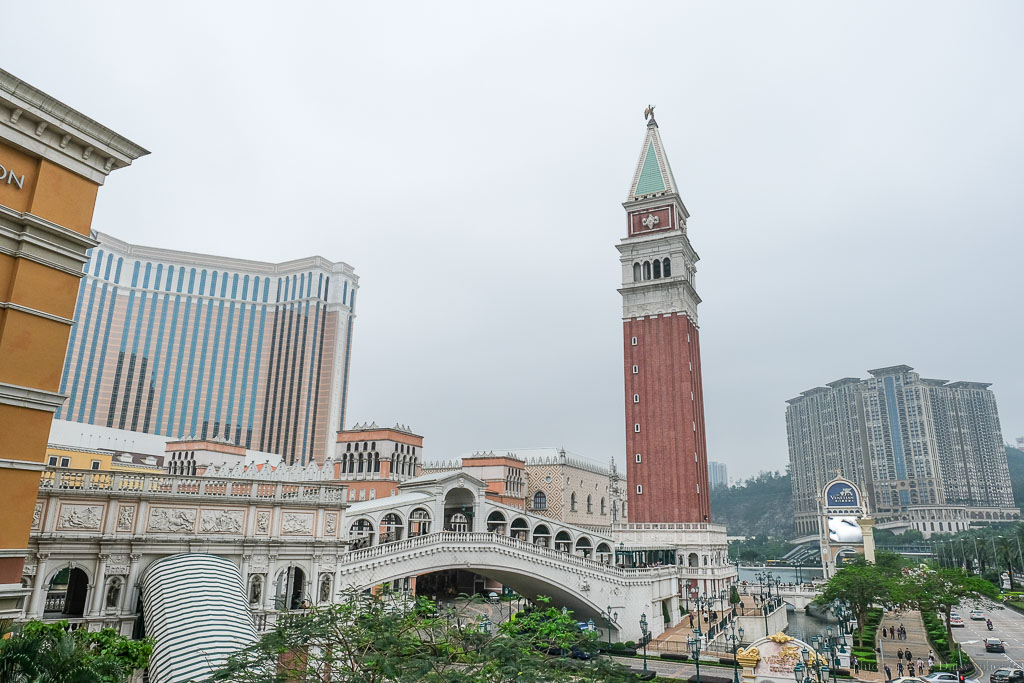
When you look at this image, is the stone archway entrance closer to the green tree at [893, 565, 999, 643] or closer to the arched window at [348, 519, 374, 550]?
the arched window at [348, 519, 374, 550]

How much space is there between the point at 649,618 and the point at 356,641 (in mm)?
43195

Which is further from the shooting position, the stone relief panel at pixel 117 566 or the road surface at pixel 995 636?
the road surface at pixel 995 636

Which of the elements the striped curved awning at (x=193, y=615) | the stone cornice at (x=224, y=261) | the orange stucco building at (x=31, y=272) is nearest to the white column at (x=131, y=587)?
the striped curved awning at (x=193, y=615)

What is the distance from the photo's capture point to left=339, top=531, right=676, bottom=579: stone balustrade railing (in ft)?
114

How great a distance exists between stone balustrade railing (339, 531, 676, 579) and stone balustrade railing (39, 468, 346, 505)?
7339 millimetres

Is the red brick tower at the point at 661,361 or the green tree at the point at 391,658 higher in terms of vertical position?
the red brick tower at the point at 661,361

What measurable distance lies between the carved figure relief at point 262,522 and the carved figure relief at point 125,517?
3.83m

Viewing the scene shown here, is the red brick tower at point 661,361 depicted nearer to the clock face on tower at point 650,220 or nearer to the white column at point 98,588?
the clock face on tower at point 650,220

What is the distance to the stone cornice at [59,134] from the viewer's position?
43.3ft

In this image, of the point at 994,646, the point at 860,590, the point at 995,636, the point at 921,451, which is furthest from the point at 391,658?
the point at 921,451

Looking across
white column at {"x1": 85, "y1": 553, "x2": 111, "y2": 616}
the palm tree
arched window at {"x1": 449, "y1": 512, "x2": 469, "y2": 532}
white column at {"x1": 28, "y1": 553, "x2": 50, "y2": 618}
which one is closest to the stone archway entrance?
arched window at {"x1": 449, "y1": 512, "x2": 469, "y2": 532}

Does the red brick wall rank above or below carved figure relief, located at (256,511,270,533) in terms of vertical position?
above

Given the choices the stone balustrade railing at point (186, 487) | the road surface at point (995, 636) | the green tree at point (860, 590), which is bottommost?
the road surface at point (995, 636)

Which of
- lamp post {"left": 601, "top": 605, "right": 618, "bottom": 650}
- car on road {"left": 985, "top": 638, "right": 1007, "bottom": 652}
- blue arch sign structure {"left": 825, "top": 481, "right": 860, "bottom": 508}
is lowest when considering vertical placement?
car on road {"left": 985, "top": 638, "right": 1007, "bottom": 652}
